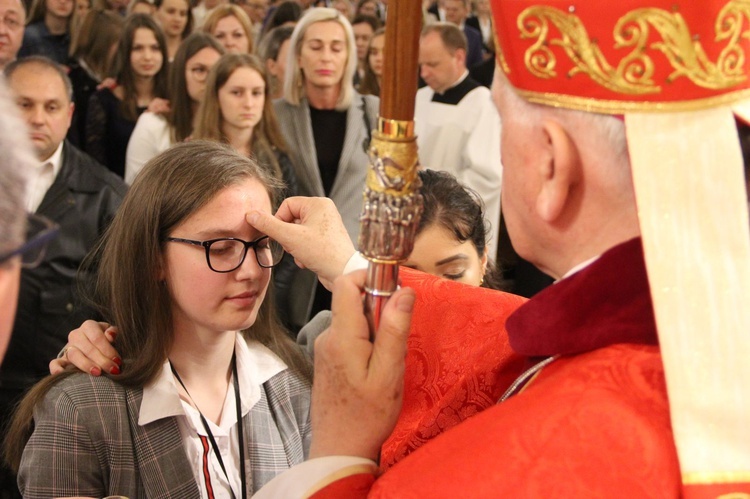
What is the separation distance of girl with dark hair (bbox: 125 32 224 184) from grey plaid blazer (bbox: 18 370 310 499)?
2.67m

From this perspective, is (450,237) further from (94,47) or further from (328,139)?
(94,47)

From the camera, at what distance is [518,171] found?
1.32 metres

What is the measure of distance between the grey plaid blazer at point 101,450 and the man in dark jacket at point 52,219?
121cm

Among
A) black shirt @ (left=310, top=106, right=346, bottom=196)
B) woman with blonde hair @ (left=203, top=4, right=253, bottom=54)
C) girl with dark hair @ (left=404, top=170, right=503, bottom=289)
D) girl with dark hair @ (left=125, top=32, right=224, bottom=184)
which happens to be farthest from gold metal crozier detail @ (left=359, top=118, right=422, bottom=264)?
woman with blonde hair @ (left=203, top=4, right=253, bottom=54)

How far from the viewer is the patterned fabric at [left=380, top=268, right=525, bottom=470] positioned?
68.0 inches

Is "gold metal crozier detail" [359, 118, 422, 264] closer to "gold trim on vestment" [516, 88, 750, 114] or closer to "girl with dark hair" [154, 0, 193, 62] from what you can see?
"gold trim on vestment" [516, 88, 750, 114]

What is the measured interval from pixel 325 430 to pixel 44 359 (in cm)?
244

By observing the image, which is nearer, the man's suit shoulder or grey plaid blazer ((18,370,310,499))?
grey plaid blazer ((18,370,310,499))

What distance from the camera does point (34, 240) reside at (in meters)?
0.99

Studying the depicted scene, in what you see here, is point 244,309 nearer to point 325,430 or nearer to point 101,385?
point 101,385

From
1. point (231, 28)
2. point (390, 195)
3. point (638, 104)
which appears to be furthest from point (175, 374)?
point (231, 28)

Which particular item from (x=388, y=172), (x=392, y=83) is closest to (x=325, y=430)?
(x=388, y=172)

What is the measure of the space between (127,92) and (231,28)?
3.22ft

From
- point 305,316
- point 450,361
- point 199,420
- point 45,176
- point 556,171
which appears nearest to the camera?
point 556,171
